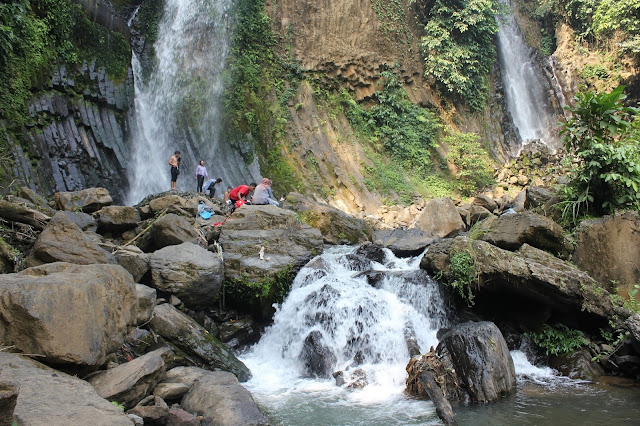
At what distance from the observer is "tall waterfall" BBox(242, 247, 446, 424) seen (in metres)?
6.71

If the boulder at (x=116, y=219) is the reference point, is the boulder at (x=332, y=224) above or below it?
above

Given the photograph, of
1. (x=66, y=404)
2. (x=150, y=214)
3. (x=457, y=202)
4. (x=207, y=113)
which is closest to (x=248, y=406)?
(x=66, y=404)

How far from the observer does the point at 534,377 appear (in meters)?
8.02

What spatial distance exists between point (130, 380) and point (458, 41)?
2643 cm

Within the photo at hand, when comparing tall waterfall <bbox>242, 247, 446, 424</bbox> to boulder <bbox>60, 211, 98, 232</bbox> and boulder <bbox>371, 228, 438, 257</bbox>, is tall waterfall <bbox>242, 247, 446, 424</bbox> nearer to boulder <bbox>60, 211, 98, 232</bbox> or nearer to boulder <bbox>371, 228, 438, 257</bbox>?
boulder <bbox>371, 228, 438, 257</bbox>

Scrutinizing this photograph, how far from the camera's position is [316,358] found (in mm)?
8281

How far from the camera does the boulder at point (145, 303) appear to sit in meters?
6.80

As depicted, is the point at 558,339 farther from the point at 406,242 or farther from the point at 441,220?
the point at 441,220

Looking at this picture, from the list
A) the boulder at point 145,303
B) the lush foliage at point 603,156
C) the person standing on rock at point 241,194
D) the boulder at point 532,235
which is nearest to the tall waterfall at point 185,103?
the person standing on rock at point 241,194

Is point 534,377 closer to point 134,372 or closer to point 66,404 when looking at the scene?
point 134,372

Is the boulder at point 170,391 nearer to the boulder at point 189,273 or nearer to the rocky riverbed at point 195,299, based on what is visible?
the rocky riverbed at point 195,299

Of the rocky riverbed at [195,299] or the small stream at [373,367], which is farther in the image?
the small stream at [373,367]

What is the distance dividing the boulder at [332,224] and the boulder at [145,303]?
24.0 feet

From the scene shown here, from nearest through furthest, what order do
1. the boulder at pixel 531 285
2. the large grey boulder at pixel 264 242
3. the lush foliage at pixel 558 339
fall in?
the boulder at pixel 531 285 < the lush foliage at pixel 558 339 < the large grey boulder at pixel 264 242
